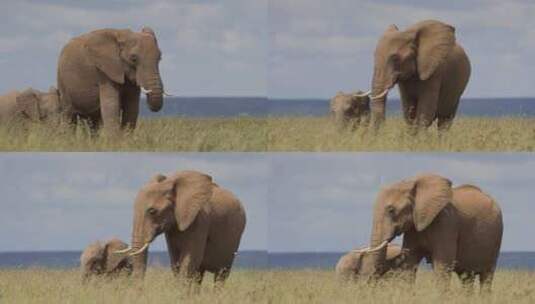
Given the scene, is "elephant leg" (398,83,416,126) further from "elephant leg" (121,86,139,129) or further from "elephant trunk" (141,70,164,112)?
"elephant leg" (121,86,139,129)

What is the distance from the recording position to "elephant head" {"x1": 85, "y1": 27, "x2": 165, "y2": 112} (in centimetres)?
1862

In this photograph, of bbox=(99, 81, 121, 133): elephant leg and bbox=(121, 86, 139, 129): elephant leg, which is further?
bbox=(121, 86, 139, 129): elephant leg

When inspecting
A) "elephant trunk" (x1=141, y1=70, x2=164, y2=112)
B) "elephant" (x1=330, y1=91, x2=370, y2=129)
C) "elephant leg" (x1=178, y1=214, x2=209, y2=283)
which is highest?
"elephant trunk" (x1=141, y1=70, x2=164, y2=112)

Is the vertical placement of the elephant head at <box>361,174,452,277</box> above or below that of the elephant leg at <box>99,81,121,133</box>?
below

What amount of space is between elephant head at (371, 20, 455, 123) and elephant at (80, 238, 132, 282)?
407 cm

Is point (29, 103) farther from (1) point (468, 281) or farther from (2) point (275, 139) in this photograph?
(1) point (468, 281)

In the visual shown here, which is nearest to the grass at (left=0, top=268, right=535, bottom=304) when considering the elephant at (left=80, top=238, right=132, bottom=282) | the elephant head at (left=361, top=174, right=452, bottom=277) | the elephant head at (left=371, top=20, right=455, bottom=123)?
the elephant head at (left=361, top=174, right=452, bottom=277)

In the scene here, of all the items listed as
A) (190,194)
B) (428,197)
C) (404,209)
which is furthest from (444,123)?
(190,194)

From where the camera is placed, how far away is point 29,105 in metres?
22.4

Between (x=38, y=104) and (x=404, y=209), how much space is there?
561 centimetres

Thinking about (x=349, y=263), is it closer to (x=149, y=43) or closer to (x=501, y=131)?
(x=501, y=131)

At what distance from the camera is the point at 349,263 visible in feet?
69.5

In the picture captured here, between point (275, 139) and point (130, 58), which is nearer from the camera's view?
point (130, 58)

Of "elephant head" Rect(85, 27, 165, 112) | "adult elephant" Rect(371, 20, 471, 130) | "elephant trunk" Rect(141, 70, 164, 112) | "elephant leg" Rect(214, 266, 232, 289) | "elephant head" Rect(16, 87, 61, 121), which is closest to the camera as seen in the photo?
"elephant trunk" Rect(141, 70, 164, 112)
